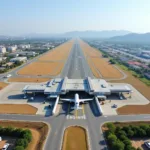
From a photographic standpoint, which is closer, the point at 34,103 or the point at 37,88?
the point at 34,103

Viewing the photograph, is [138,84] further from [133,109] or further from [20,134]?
[20,134]

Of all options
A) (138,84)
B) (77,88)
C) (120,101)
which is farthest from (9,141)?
(138,84)

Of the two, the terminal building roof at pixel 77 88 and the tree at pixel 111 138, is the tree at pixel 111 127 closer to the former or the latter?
the tree at pixel 111 138

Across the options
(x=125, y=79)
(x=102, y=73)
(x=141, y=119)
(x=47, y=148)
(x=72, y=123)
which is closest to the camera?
(x=47, y=148)

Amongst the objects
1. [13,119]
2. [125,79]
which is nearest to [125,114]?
[13,119]

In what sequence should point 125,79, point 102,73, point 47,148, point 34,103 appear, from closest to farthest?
point 47,148 → point 34,103 → point 125,79 → point 102,73

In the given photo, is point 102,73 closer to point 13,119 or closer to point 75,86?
point 75,86
